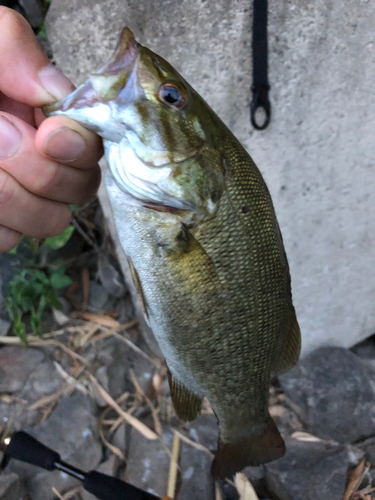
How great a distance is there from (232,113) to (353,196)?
55 cm

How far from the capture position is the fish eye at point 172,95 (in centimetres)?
54

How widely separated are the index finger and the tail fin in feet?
2.73

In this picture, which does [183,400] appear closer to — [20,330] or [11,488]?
[11,488]

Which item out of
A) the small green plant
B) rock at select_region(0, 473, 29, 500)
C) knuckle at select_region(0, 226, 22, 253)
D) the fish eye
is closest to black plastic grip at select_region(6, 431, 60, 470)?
rock at select_region(0, 473, 29, 500)

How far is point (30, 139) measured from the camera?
59cm

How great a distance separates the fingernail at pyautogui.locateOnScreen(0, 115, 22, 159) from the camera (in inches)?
22.2

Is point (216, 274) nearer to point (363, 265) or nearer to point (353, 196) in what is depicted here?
point (353, 196)

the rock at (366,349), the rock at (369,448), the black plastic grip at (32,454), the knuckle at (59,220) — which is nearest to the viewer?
the knuckle at (59,220)

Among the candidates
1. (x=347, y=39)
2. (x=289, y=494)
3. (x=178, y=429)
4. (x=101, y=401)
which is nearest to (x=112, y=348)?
(x=101, y=401)

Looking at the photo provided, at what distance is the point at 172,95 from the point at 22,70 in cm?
27

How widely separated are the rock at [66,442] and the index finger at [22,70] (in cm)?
121

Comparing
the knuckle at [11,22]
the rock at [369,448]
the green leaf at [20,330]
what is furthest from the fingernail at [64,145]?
the rock at [369,448]

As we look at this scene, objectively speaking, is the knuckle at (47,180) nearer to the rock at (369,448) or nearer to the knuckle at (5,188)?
the knuckle at (5,188)

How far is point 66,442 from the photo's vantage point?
4.27 feet
